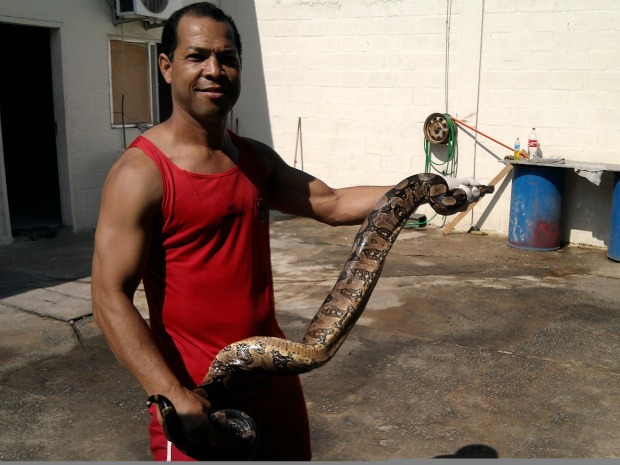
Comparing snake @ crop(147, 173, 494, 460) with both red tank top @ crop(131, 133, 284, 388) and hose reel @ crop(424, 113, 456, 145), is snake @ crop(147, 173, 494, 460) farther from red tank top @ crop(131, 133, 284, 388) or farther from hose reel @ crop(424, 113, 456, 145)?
hose reel @ crop(424, 113, 456, 145)

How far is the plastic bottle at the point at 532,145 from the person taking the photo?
32.4ft

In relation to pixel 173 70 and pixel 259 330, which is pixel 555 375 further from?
pixel 173 70

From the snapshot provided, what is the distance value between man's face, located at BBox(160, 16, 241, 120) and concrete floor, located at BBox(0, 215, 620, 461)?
2.52 meters

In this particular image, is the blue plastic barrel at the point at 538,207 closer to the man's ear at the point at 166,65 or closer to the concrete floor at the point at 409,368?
the concrete floor at the point at 409,368

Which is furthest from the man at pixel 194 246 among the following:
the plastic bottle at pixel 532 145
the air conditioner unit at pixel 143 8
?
the air conditioner unit at pixel 143 8

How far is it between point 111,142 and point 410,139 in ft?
16.0

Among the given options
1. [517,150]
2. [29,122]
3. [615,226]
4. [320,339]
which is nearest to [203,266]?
[320,339]

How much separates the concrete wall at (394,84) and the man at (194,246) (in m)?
7.82

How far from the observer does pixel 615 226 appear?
886 cm

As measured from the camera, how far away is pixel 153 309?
2.52 meters

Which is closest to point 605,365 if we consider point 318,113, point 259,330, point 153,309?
point 259,330

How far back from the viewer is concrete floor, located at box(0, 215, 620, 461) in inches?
167

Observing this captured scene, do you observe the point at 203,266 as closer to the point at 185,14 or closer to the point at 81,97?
the point at 185,14

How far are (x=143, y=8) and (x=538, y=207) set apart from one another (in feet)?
21.5
